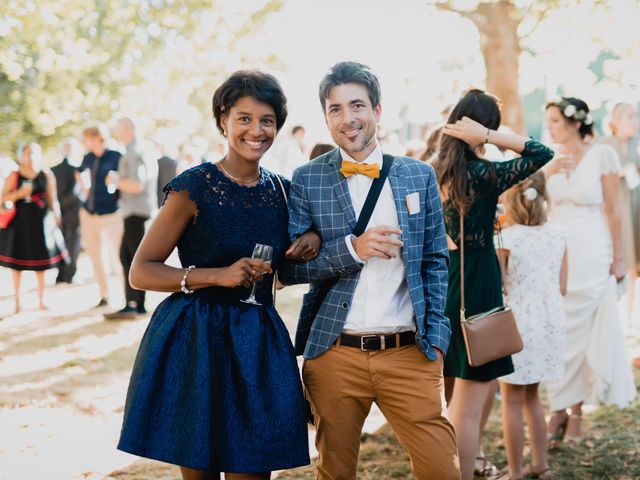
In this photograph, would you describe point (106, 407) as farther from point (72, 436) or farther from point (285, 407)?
point (285, 407)

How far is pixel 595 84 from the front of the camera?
47.6ft

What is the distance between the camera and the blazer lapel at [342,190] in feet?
12.1

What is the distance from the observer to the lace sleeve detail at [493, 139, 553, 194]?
4.37 metres

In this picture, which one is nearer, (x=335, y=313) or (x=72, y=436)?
(x=335, y=313)

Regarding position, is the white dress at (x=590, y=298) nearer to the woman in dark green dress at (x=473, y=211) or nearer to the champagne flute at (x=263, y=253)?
the woman in dark green dress at (x=473, y=211)

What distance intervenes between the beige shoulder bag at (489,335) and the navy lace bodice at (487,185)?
117 millimetres

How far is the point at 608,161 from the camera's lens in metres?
6.40

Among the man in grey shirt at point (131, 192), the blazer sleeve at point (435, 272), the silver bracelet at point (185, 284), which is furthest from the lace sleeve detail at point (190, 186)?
the man in grey shirt at point (131, 192)

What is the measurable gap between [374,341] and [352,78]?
1.12 metres

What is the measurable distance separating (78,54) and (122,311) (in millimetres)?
18243

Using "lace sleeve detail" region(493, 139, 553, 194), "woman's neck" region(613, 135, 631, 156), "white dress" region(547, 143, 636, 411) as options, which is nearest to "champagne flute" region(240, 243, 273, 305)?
"lace sleeve detail" region(493, 139, 553, 194)

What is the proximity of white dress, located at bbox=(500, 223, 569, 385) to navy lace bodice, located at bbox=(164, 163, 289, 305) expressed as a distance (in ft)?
7.34

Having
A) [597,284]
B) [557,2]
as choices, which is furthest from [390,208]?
[557,2]

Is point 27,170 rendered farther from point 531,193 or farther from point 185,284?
point 185,284
